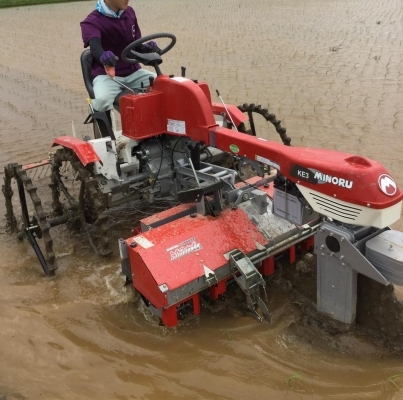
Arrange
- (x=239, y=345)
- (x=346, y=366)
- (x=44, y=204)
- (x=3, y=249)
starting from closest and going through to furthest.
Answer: (x=346, y=366)
(x=239, y=345)
(x=3, y=249)
(x=44, y=204)

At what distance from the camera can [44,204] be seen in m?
5.27

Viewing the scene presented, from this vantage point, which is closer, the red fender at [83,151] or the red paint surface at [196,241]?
the red paint surface at [196,241]

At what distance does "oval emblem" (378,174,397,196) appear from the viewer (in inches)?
97.5

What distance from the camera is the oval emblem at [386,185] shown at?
97.5 inches

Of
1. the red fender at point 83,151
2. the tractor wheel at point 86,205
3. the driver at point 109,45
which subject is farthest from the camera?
the driver at point 109,45

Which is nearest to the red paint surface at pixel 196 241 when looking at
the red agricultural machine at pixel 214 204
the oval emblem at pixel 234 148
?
the red agricultural machine at pixel 214 204

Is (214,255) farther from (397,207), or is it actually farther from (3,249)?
(3,249)

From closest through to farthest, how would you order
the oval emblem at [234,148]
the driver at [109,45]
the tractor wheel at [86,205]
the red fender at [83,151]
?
the oval emblem at [234,148], the tractor wheel at [86,205], the red fender at [83,151], the driver at [109,45]

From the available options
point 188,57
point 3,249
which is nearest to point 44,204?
point 3,249

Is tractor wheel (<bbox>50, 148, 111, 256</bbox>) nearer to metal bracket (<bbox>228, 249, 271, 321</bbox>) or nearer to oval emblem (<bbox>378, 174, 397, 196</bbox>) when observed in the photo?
metal bracket (<bbox>228, 249, 271, 321</bbox>)

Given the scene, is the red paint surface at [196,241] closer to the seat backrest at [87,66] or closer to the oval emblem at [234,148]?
the oval emblem at [234,148]

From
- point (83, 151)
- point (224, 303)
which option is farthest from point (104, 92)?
point (224, 303)

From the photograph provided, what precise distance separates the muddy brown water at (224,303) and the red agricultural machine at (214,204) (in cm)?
20

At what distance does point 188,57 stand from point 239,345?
32.0 ft
